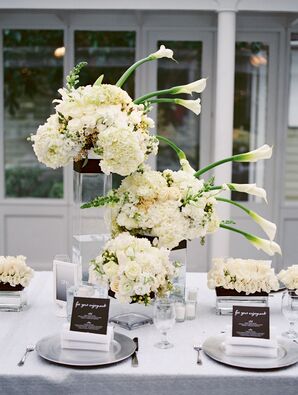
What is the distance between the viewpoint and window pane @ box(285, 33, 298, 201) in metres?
5.86

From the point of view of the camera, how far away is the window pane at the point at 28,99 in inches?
228

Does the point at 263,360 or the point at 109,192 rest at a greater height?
the point at 109,192

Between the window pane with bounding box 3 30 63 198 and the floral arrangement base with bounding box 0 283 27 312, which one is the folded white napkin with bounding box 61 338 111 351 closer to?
the floral arrangement base with bounding box 0 283 27 312

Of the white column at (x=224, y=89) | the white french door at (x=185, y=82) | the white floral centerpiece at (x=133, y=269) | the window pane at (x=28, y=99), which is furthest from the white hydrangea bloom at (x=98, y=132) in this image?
the window pane at (x=28, y=99)

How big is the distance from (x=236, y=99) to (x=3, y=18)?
2174 mm

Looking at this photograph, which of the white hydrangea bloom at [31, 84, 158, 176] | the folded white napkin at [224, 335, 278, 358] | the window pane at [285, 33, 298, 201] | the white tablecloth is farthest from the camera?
the window pane at [285, 33, 298, 201]

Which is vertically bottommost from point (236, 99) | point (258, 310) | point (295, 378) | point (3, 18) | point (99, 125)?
point (295, 378)

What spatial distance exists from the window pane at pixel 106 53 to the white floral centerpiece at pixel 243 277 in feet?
11.3

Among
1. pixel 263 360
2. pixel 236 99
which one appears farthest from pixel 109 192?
pixel 236 99

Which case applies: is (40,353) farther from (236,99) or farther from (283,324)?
(236,99)

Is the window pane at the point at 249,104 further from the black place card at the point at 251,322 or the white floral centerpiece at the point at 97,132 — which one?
the black place card at the point at 251,322

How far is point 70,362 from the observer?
6.66 feet

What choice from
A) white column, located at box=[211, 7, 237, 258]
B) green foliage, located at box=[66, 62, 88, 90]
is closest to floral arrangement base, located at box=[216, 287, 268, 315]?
green foliage, located at box=[66, 62, 88, 90]

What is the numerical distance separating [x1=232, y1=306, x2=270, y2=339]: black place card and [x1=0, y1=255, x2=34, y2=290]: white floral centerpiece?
0.87m
